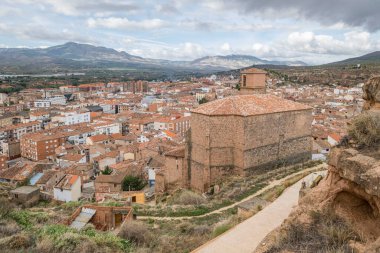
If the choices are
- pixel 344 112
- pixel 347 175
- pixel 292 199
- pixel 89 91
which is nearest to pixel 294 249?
pixel 347 175

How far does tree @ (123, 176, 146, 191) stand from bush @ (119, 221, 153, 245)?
1881 centimetres

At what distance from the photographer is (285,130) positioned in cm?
2280

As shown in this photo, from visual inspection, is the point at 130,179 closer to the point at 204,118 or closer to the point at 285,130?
the point at 204,118

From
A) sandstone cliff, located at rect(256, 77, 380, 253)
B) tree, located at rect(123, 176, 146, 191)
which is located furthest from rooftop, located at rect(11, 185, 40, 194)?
sandstone cliff, located at rect(256, 77, 380, 253)

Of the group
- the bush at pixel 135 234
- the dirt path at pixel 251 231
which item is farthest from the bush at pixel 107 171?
the dirt path at pixel 251 231

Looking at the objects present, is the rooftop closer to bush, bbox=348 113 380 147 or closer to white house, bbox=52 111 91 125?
bush, bbox=348 113 380 147

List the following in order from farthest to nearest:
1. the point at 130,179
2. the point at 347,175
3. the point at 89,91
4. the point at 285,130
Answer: the point at 89,91, the point at 130,179, the point at 285,130, the point at 347,175

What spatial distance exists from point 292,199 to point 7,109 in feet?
278

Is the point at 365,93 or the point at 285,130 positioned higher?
the point at 365,93

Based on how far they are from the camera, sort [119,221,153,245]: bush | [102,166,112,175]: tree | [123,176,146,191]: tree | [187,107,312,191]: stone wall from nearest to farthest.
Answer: [119,221,153,245]: bush < [187,107,312,191]: stone wall < [123,176,146,191]: tree < [102,166,112,175]: tree

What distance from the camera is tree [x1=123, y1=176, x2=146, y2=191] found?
29.9 meters

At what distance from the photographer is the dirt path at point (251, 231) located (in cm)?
852

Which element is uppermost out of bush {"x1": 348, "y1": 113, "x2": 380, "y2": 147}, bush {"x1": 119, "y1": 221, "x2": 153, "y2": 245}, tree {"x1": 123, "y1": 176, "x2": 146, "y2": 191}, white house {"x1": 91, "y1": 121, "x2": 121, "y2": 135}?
bush {"x1": 348, "y1": 113, "x2": 380, "y2": 147}

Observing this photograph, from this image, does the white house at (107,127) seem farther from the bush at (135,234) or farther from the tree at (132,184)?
the bush at (135,234)
